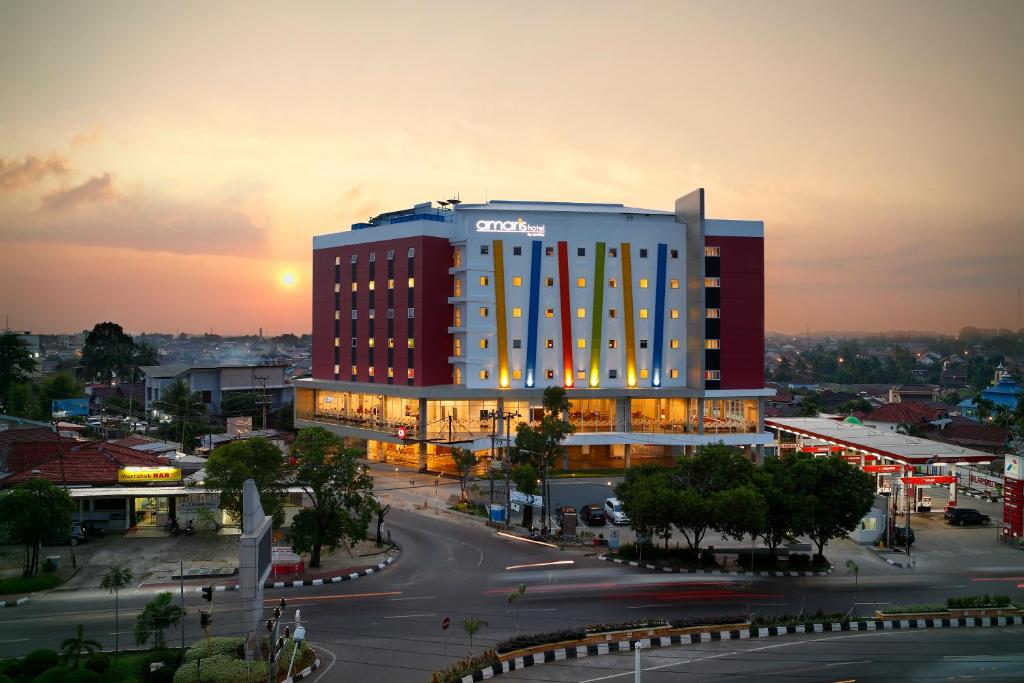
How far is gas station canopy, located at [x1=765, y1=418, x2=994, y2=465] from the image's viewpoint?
167 ft

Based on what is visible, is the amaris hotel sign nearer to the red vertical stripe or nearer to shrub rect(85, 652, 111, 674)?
the red vertical stripe

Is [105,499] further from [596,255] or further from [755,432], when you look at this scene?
[755,432]

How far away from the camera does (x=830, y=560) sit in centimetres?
4003

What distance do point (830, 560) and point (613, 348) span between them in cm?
3714

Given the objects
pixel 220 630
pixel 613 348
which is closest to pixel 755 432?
pixel 613 348

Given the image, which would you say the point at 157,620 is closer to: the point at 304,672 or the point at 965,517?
the point at 304,672

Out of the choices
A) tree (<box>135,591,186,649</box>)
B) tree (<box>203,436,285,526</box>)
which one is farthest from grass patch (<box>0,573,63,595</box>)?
tree (<box>135,591,186,649</box>)

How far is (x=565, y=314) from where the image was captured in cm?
7381

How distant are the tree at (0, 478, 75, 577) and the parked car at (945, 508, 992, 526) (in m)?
53.5

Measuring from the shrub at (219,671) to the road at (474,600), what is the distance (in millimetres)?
2245

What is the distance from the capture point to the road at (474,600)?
26.2m

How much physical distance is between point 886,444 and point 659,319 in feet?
83.1

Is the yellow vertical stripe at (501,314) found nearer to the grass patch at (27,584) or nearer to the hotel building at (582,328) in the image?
the hotel building at (582,328)

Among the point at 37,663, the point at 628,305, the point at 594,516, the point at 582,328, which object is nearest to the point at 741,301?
the point at 628,305
